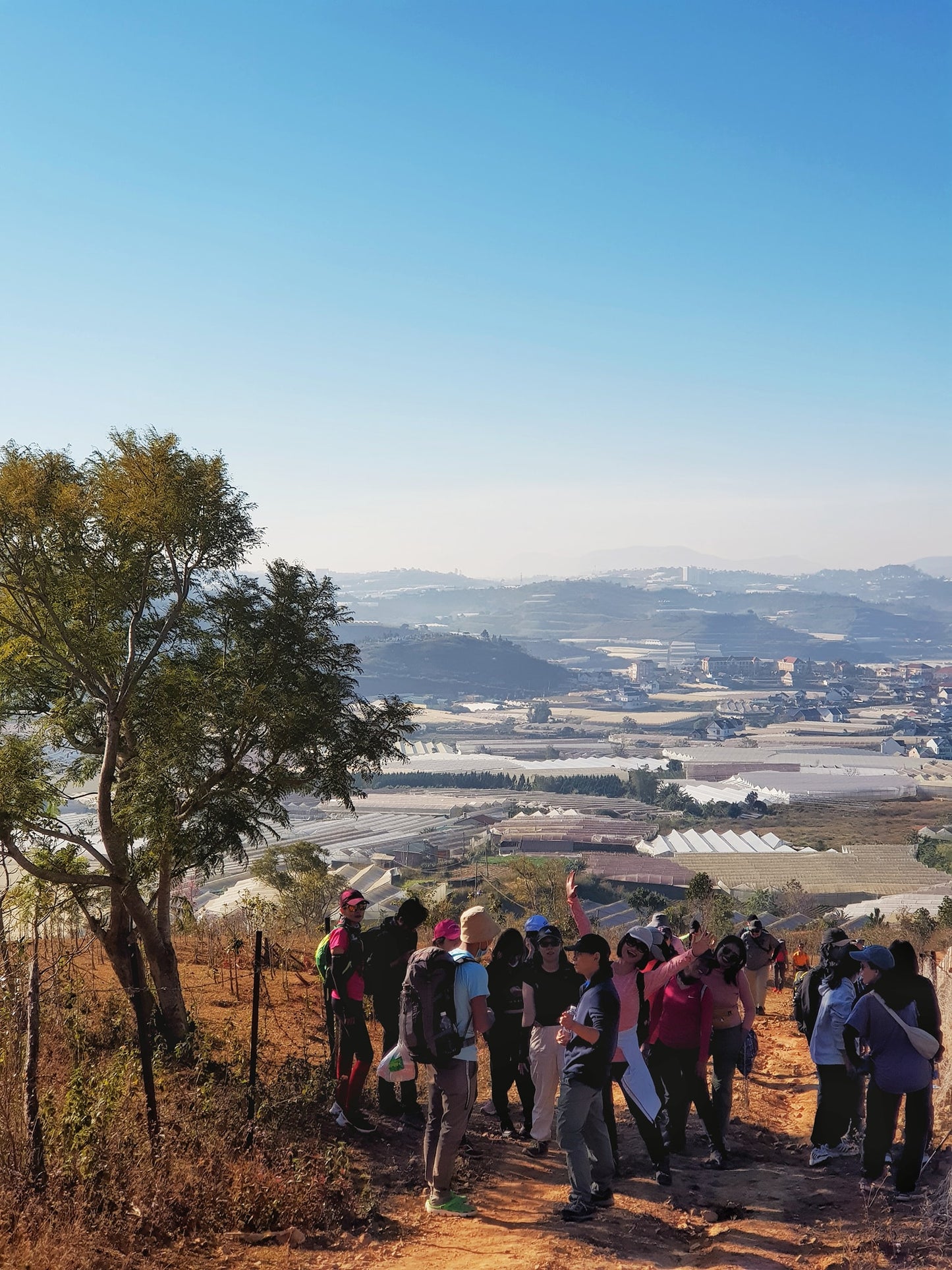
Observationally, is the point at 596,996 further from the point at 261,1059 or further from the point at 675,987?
the point at 261,1059

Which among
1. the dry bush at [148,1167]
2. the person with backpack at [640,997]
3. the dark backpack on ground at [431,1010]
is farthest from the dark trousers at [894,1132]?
the dry bush at [148,1167]

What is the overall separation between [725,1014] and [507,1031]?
1259mm

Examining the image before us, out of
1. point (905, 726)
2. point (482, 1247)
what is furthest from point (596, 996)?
point (905, 726)

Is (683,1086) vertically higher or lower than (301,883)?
higher

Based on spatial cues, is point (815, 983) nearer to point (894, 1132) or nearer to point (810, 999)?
point (810, 999)

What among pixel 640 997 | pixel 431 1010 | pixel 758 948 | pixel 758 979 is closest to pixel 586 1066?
pixel 431 1010

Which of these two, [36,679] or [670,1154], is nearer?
[670,1154]

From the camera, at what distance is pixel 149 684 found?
7.05 meters

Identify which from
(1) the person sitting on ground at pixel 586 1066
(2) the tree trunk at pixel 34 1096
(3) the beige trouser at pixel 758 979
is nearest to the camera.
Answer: (2) the tree trunk at pixel 34 1096

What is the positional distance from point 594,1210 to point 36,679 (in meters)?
4.86

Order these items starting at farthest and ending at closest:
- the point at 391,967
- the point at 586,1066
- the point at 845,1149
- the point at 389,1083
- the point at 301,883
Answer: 1. the point at 301,883
2. the point at 389,1083
3. the point at 391,967
4. the point at 845,1149
5. the point at 586,1066

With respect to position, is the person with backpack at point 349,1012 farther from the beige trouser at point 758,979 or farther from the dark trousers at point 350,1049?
the beige trouser at point 758,979

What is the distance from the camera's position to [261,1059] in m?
6.89

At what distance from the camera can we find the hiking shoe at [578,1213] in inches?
177
